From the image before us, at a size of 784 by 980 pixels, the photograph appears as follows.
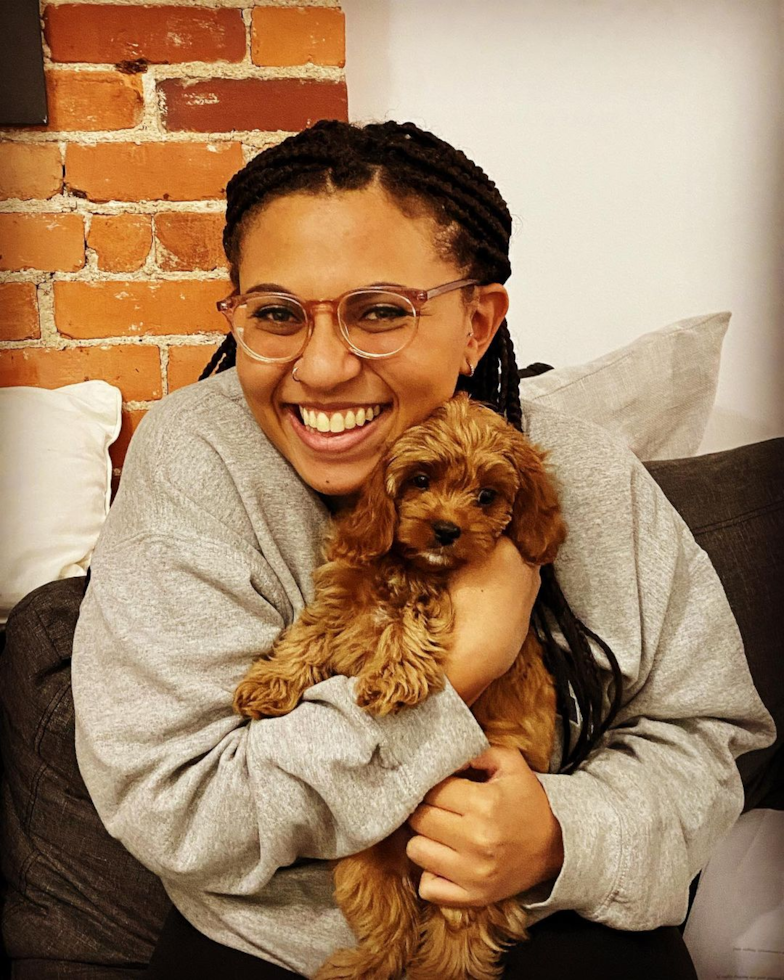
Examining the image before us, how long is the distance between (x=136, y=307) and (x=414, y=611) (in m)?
1.13

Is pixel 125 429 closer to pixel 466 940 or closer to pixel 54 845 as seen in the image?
pixel 54 845

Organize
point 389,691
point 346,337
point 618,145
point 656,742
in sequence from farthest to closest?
point 618,145 < point 656,742 < point 346,337 < point 389,691

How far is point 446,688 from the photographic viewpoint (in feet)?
3.52

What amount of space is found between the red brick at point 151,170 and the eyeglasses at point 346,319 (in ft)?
2.79

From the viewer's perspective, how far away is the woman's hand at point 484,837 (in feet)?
3.56

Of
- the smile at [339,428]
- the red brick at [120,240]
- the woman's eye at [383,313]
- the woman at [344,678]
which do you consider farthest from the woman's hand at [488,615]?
the red brick at [120,240]

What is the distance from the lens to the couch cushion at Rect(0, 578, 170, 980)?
1.34 metres

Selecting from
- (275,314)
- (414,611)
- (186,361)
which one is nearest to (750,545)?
(414,611)

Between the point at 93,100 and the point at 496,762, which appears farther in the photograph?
the point at 93,100

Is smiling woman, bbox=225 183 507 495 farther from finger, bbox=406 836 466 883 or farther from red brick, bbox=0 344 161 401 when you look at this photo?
red brick, bbox=0 344 161 401

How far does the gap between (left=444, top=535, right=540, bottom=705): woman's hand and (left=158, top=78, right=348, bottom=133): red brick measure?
120 cm

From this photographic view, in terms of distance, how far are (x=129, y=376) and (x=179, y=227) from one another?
0.35 meters

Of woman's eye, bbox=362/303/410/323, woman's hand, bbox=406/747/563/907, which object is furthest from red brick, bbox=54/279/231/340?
woman's hand, bbox=406/747/563/907

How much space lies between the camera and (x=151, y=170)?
188 centimetres
